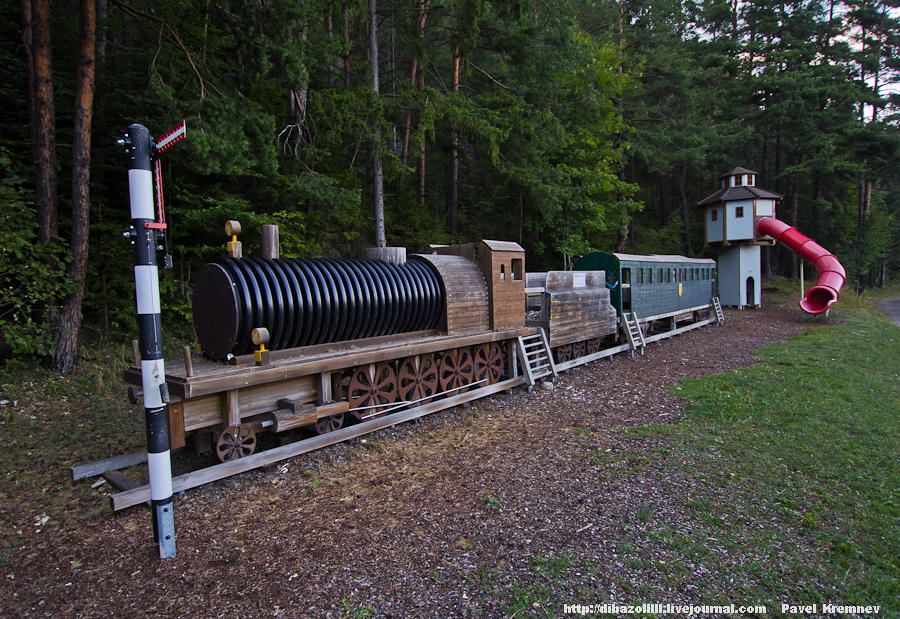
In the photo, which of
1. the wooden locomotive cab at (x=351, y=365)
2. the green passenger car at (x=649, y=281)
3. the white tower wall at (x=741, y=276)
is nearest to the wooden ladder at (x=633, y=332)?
the green passenger car at (x=649, y=281)

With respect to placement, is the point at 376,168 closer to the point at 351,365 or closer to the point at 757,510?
the point at 351,365

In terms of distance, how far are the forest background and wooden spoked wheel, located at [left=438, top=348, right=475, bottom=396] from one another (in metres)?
5.78

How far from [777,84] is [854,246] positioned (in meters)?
14.6

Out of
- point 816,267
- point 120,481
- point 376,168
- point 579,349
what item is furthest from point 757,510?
point 816,267

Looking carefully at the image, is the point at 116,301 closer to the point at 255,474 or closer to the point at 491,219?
the point at 255,474

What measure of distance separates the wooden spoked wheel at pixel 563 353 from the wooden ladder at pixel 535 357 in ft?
2.84

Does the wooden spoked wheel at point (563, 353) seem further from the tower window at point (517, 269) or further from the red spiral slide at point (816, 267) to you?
the red spiral slide at point (816, 267)

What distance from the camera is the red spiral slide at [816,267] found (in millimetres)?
19891

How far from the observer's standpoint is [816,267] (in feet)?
72.8

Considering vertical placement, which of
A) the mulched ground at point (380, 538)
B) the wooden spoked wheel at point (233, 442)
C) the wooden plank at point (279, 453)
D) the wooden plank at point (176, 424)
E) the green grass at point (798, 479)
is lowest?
the green grass at point (798, 479)

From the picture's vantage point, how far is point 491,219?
22547 mm

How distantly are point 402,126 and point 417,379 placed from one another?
13617 millimetres

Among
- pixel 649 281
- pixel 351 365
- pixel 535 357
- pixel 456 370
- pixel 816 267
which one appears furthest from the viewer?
pixel 816 267

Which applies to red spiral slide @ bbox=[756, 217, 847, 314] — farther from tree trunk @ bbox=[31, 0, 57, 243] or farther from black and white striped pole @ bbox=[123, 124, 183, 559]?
tree trunk @ bbox=[31, 0, 57, 243]
